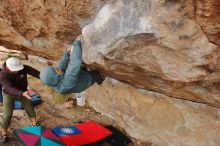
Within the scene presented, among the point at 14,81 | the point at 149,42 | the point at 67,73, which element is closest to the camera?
the point at 149,42

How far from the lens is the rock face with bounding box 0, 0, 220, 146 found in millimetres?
→ 4098

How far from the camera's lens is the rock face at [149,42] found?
4.10 metres

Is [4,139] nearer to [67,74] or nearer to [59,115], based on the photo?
[59,115]

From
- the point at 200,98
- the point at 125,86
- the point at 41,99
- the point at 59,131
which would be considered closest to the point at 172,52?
the point at 200,98

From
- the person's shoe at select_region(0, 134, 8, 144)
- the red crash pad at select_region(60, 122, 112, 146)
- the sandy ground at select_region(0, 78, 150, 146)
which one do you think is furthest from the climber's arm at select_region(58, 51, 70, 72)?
the sandy ground at select_region(0, 78, 150, 146)

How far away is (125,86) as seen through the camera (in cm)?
712

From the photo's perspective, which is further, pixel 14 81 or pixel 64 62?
pixel 14 81

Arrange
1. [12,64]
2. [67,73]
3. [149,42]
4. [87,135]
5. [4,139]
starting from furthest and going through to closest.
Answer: [87,135]
[4,139]
[12,64]
[67,73]
[149,42]

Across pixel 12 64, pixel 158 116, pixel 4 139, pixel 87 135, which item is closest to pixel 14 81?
pixel 12 64

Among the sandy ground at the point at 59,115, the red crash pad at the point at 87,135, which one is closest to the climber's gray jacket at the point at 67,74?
the red crash pad at the point at 87,135

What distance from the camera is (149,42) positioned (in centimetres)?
451

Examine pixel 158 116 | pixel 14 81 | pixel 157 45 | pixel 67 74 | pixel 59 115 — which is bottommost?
pixel 59 115

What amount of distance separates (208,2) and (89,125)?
4.35 m

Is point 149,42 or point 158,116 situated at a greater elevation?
point 149,42
